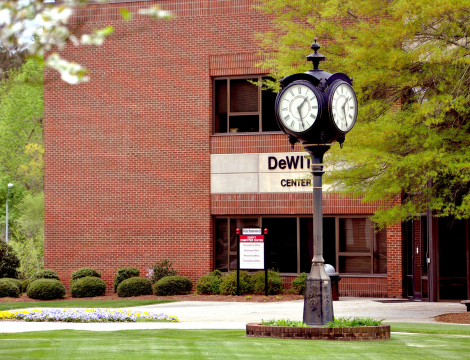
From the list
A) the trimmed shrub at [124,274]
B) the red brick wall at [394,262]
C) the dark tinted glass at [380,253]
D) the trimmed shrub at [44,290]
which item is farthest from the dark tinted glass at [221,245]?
the red brick wall at [394,262]

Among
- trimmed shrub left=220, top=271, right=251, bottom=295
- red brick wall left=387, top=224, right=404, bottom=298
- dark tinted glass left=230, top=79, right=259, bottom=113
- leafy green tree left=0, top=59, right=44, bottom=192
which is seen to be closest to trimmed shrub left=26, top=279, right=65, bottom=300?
trimmed shrub left=220, top=271, right=251, bottom=295

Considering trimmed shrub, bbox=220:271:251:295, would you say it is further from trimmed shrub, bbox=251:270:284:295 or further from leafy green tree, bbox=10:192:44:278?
leafy green tree, bbox=10:192:44:278

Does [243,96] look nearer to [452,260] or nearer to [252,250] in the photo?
[252,250]

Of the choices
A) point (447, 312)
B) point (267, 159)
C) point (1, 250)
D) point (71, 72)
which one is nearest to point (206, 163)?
point (267, 159)

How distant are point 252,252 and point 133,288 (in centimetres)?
412

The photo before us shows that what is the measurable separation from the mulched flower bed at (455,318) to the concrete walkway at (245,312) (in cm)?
30

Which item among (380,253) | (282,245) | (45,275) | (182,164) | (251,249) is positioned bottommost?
(45,275)

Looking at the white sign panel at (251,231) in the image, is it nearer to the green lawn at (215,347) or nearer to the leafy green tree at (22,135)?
the green lawn at (215,347)

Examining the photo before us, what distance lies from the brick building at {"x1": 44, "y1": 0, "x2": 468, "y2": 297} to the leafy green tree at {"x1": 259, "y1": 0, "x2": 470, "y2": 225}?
313 inches

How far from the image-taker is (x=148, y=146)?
26.6 metres

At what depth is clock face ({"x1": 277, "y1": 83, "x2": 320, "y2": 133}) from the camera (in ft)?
37.8

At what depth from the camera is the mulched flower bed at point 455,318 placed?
54.3ft

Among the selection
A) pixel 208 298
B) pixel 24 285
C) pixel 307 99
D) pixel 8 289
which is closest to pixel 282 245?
pixel 208 298

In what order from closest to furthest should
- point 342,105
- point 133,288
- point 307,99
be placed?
point 307,99
point 342,105
point 133,288
